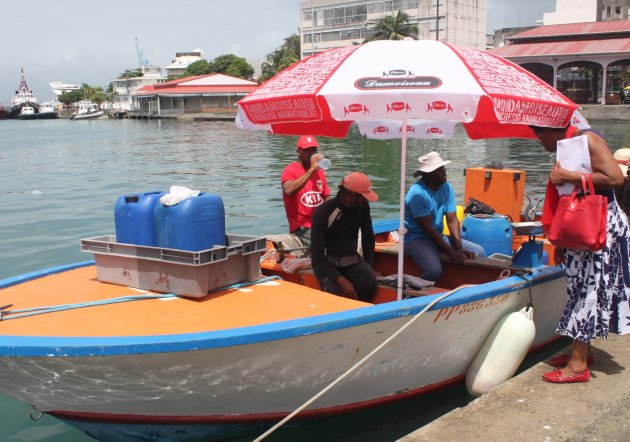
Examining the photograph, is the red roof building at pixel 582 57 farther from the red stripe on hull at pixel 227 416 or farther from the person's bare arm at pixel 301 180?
the red stripe on hull at pixel 227 416

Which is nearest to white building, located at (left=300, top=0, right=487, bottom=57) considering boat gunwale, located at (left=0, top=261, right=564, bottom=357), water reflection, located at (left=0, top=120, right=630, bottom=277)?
water reflection, located at (left=0, top=120, right=630, bottom=277)

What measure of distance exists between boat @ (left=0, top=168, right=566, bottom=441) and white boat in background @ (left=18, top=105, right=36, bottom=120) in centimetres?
12982

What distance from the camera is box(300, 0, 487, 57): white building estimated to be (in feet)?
250

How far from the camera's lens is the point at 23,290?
16.3 feet

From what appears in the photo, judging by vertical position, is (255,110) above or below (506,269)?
above

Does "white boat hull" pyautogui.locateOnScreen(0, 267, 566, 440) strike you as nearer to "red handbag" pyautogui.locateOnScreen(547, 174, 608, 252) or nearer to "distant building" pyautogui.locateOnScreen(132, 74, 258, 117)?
"red handbag" pyautogui.locateOnScreen(547, 174, 608, 252)

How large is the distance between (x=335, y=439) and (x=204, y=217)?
2.00m

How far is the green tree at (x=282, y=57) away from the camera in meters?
84.6

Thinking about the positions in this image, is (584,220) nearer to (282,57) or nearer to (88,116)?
(282,57)

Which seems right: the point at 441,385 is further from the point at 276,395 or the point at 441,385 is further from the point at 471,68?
the point at 471,68

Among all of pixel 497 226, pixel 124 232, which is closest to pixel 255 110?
pixel 124 232

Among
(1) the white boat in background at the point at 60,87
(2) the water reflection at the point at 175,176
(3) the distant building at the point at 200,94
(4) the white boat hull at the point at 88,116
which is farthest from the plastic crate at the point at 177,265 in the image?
(1) the white boat in background at the point at 60,87

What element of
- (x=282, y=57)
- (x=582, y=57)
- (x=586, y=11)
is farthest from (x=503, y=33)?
(x=582, y=57)

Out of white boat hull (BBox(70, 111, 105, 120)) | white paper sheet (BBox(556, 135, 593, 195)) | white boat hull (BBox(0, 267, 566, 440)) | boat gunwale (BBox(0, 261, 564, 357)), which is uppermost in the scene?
white boat hull (BBox(70, 111, 105, 120))
